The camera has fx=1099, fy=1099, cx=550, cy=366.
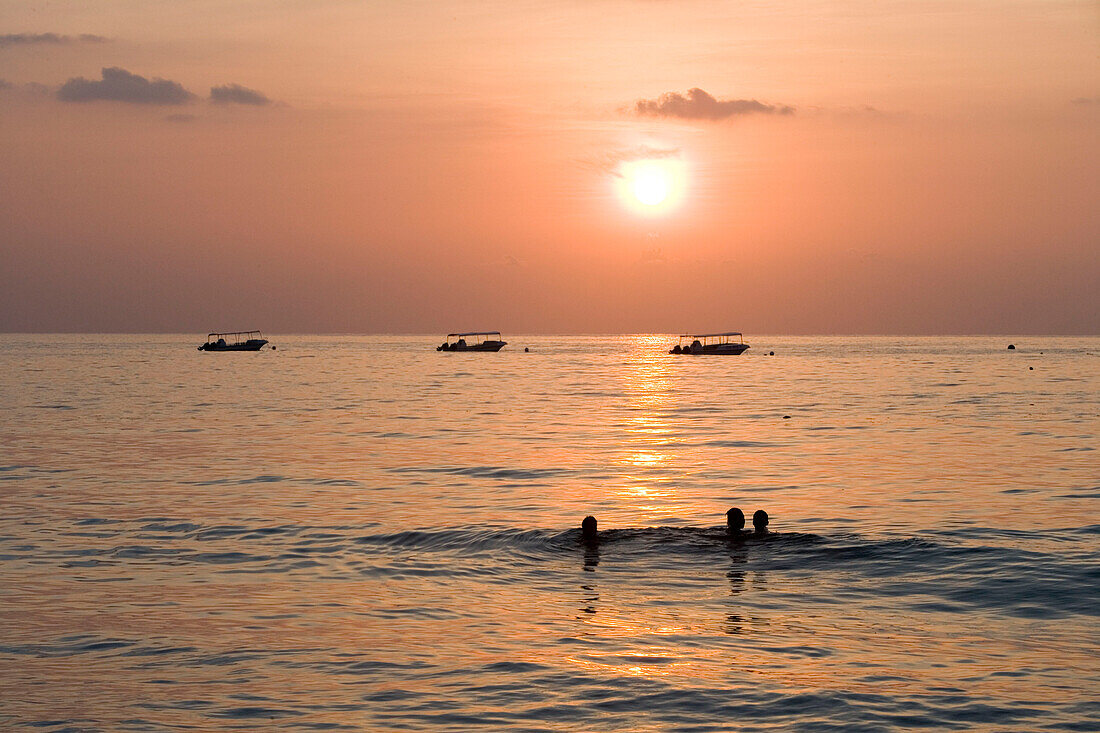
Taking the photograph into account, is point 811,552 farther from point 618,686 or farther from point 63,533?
point 63,533

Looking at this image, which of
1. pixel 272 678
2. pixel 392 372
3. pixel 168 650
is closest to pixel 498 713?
pixel 272 678

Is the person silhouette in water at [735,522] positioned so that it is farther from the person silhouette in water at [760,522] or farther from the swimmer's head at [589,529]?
the swimmer's head at [589,529]

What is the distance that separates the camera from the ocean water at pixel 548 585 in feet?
50.5

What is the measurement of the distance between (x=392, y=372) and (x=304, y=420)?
9467 cm

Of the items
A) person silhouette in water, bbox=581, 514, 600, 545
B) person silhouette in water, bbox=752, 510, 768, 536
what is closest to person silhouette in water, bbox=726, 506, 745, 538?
person silhouette in water, bbox=752, 510, 768, 536

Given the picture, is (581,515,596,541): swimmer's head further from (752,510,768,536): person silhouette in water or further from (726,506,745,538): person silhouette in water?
(752,510,768,536): person silhouette in water

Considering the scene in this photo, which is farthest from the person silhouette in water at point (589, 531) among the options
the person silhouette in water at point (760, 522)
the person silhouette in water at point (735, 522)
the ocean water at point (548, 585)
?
the person silhouette in water at point (760, 522)

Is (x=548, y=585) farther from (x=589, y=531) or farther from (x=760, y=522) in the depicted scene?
(x=760, y=522)

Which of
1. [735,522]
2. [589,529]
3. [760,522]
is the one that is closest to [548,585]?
[589,529]

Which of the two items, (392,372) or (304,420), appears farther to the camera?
(392,372)

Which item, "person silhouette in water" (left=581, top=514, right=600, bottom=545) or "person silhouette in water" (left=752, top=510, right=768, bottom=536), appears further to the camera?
"person silhouette in water" (left=752, top=510, right=768, bottom=536)

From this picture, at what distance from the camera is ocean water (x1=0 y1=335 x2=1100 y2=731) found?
15.4 metres

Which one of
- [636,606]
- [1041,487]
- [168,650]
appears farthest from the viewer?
[1041,487]

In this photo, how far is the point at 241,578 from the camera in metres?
23.7
